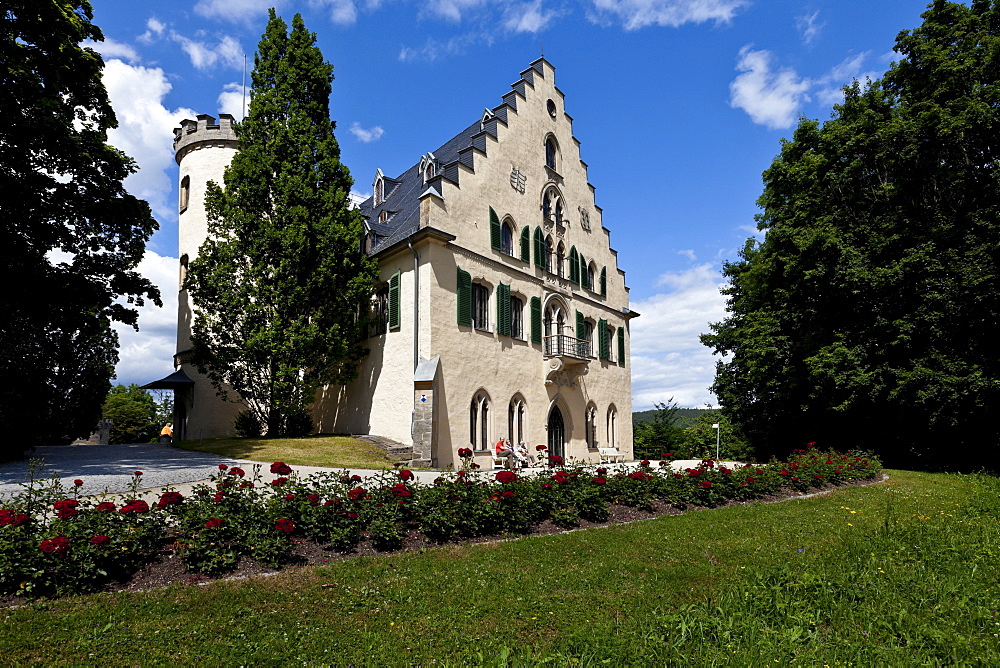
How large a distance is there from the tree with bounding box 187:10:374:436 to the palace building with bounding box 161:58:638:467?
173cm

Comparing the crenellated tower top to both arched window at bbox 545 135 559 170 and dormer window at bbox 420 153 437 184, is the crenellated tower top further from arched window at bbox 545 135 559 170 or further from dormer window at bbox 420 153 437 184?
arched window at bbox 545 135 559 170

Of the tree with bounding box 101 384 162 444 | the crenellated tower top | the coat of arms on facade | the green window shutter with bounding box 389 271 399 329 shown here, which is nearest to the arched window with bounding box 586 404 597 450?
the coat of arms on facade

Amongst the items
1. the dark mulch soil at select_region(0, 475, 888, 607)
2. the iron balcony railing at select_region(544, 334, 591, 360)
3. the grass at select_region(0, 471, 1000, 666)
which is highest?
the iron balcony railing at select_region(544, 334, 591, 360)

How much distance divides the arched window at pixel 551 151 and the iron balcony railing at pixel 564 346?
8026 mm

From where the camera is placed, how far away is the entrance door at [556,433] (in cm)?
2505

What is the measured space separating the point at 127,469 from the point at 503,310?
13.3 metres

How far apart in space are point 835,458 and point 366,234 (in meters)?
18.5

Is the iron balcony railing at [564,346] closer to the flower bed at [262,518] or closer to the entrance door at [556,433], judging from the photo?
the entrance door at [556,433]

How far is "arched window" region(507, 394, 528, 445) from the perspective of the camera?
74.5 ft

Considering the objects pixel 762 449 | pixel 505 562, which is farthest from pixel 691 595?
pixel 762 449

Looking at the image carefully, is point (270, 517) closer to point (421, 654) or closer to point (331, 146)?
point (421, 654)

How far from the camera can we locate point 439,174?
22.0 m

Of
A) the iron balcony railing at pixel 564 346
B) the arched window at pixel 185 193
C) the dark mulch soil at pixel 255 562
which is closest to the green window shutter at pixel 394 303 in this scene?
the iron balcony railing at pixel 564 346

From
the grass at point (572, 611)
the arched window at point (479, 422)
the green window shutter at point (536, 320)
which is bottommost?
the grass at point (572, 611)
